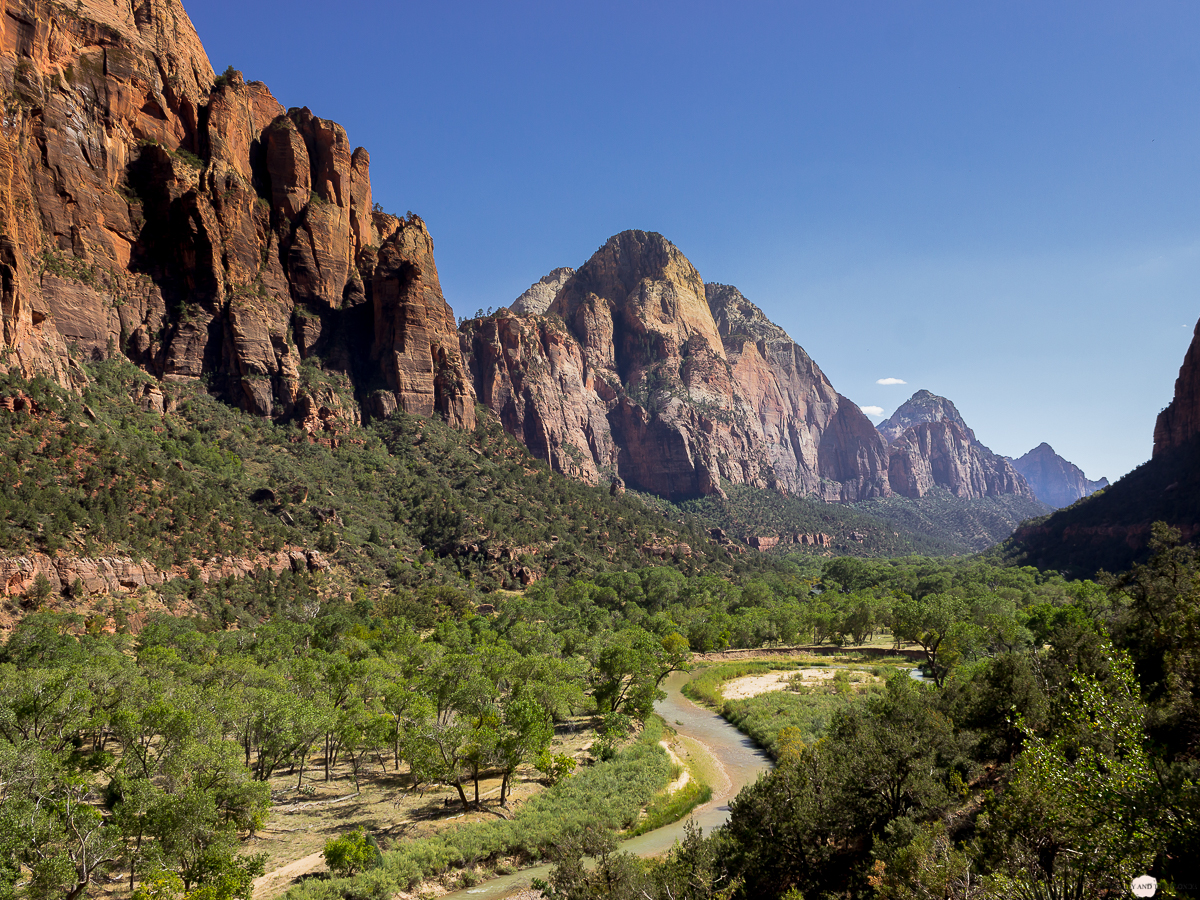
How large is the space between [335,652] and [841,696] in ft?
142

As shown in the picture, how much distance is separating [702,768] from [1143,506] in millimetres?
107684

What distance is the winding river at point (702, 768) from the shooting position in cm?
2470

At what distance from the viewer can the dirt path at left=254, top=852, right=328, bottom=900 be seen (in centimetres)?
2200

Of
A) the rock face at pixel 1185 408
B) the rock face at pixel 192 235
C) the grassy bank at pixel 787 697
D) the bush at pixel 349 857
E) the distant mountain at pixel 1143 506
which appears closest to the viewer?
the bush at pixel 349 857

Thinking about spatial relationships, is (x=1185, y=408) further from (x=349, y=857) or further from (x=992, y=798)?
(x=349, y=857)

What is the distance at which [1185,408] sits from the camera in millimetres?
106875

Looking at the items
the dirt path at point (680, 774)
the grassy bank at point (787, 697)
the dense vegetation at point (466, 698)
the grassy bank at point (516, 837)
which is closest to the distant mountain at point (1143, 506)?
the dense vegetation at point (466, 698)

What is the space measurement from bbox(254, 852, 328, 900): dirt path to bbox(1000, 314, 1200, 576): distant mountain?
112062 mm

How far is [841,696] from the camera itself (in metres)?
48.4

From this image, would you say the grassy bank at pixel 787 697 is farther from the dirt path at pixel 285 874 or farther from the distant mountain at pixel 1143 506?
the distant mountain at pixel 1143 506

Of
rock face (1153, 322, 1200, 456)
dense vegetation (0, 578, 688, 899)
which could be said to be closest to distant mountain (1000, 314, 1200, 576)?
rock face (1153, 322, 1200, 456)

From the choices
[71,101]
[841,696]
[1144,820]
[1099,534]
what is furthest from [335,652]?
[1099,534]

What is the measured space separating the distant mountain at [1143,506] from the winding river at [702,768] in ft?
273

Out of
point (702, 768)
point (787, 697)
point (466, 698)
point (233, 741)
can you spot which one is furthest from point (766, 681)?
point (233, 741)
